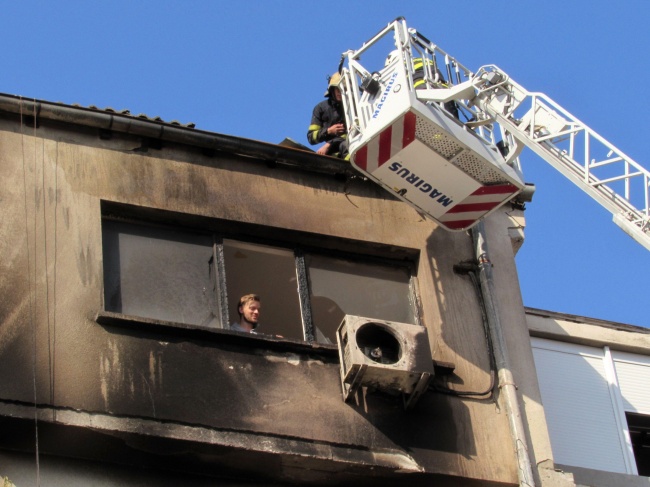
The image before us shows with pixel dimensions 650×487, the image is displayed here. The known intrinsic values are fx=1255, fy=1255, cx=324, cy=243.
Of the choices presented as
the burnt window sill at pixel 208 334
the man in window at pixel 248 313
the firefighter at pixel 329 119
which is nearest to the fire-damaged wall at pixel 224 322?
the burnt window sill at pixel 208 334

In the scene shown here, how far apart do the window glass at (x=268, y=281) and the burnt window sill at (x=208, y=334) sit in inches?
25.7

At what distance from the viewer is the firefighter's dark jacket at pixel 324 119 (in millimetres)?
14516

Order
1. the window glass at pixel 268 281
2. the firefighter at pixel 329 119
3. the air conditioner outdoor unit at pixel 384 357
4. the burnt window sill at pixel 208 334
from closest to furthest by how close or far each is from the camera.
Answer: the burnt window sill at pixel 208 334 < the air conditioner outdoor unit at pixel 384 357 < the window glass at pixel 268 281 < the firefighter at pixel 329 119

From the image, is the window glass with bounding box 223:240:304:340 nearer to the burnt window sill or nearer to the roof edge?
the burnt window sill

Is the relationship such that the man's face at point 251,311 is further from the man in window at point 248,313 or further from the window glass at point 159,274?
the window glass at point 159,274

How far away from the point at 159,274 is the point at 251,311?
0.89 meters

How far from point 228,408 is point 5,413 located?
183 cm

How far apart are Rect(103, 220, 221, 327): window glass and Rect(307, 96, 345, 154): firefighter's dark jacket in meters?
3.24

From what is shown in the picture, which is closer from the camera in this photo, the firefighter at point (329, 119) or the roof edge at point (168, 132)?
the roof edge at point (168, 132)

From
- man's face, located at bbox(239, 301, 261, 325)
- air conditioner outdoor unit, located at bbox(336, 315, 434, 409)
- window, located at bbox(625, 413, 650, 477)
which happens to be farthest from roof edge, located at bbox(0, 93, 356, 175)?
window, located at bbox(625, 413, 650, 477)

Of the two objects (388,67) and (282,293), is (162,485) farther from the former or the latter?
(388,67)

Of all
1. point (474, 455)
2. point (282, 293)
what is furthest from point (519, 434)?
point (282, 293)

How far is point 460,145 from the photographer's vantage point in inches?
460

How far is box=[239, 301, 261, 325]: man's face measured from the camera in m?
11.3
